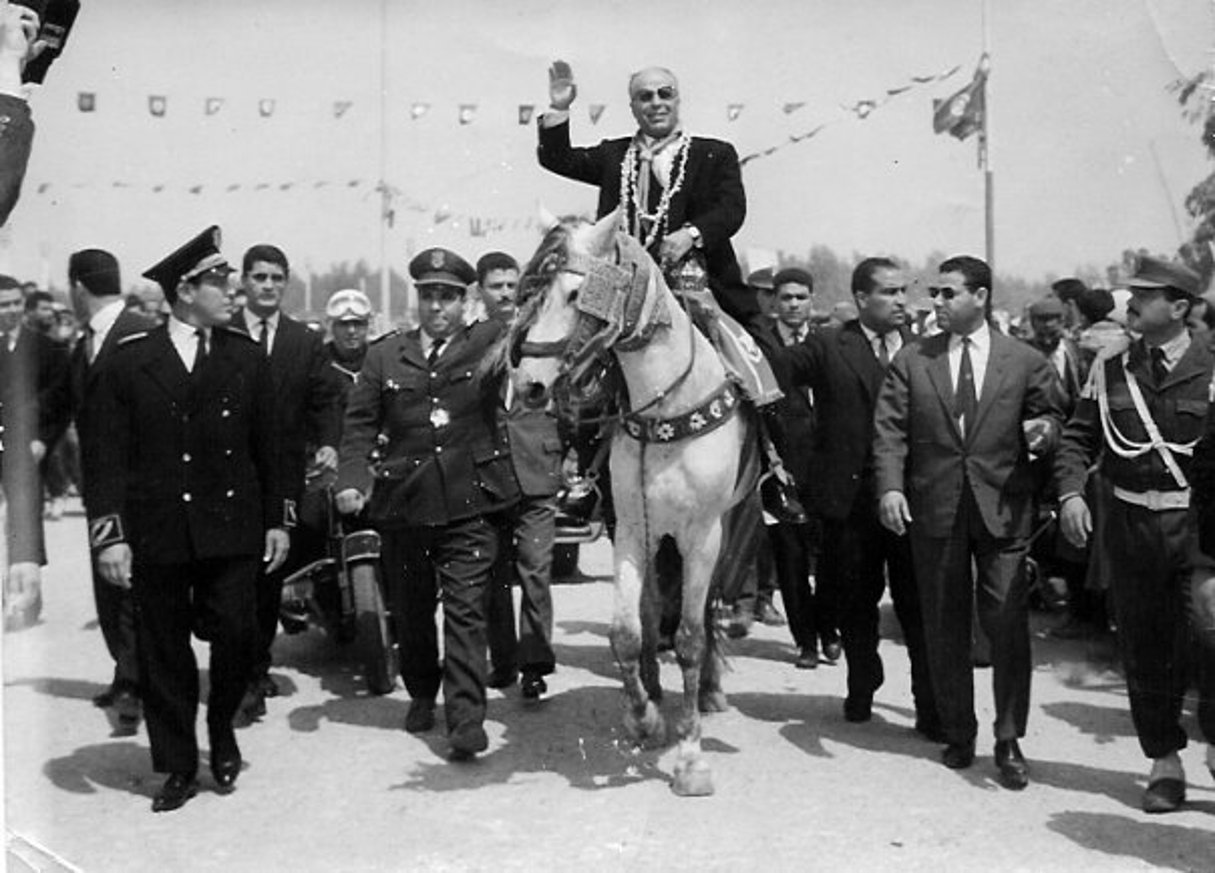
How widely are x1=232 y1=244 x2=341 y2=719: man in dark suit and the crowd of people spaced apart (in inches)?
0.6

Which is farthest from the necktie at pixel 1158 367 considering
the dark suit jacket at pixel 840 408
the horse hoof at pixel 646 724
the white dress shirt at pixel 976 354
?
the horse hoof at pixel 646 724

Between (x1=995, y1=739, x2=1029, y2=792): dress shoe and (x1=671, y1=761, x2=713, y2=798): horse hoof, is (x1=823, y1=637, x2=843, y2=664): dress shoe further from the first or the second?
(x1=671, y1=761, x2=713, y2=798): horse hoof

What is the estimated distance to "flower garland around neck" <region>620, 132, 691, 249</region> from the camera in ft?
19.4

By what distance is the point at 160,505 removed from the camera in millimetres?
5066

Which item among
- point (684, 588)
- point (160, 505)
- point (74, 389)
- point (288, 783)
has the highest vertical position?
point (74, 389)

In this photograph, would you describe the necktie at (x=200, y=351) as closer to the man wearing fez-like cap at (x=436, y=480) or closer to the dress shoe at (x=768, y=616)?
the man wearing fez-like cap at (x=436, y=480)

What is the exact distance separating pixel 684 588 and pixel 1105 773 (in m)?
1.87

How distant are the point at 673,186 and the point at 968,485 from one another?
5.90 feet

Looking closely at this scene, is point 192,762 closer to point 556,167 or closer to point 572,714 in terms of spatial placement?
point 572,714

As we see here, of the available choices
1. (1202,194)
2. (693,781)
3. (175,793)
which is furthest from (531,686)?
(1202,194)

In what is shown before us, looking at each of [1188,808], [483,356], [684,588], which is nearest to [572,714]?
[684,588]

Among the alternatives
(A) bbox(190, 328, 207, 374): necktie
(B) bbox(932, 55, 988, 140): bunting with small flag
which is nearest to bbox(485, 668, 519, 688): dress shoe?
(A) bbox(190, 328, 207, 374): necktie

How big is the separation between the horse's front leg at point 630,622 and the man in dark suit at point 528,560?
96cm

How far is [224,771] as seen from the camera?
5.28 meters
